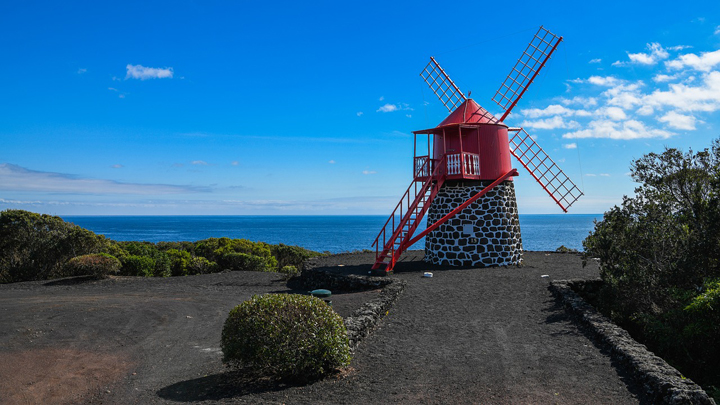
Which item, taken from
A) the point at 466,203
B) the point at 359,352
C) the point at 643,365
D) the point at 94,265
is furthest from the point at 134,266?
the point at 643,365

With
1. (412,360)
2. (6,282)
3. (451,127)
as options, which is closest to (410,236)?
(451,127)

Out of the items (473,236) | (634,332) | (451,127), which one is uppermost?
(451,127)

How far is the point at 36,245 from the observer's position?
20.9 metres

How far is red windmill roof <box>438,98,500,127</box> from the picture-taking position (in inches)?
778

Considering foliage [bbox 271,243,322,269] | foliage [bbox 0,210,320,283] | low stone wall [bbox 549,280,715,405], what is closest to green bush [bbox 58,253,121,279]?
foliage [bbox 0,210,320,283]

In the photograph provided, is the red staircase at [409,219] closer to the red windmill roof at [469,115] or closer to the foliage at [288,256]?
the red windmill roof at [469,115]

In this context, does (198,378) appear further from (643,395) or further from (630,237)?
(630,237)

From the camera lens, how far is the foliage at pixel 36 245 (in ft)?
67.1

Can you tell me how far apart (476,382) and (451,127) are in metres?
13.7

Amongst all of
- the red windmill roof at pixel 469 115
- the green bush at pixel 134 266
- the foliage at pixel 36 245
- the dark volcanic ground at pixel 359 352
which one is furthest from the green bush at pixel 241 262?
the red windmill roof at pixel 469 115

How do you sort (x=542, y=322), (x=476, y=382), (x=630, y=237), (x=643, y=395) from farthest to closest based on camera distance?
(x=630, y=237)
(x=542, y=322)
(x=476, y=382)
(x=643, y=395)

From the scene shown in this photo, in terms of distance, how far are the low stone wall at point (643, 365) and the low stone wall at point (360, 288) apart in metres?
4.68

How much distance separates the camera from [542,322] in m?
10.7

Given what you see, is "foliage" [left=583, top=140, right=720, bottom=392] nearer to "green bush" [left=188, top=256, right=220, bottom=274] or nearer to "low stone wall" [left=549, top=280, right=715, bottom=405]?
"low stone wall" [left=549, top=280, right=715, bottom=405]
